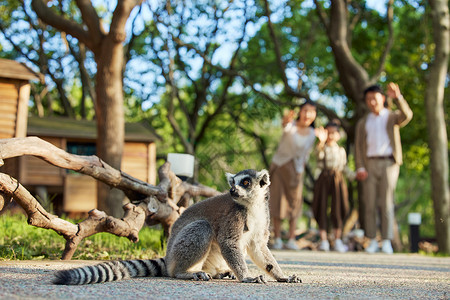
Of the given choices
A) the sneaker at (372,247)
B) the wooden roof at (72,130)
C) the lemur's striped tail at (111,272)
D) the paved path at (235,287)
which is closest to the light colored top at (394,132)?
the sneaker at (372,247)

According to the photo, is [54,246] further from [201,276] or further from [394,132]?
[394,132]

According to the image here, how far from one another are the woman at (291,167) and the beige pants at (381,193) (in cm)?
125

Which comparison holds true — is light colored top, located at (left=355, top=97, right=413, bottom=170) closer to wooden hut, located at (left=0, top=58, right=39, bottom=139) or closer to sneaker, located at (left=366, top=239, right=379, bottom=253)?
sneaker, located at (left=366, top=239, right=379, bottom=253)

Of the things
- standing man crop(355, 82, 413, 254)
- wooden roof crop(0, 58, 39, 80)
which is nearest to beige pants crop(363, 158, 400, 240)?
standing man crop(355, 82, 413, 254)

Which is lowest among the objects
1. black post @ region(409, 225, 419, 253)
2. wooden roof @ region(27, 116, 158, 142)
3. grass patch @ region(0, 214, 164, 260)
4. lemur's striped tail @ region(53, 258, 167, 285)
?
black post @ region(409, 225, 419, 253)

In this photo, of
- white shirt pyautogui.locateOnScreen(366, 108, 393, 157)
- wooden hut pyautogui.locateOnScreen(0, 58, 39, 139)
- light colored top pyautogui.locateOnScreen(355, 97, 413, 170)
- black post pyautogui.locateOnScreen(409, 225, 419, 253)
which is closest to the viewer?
light colored top pyautogui.locateOnScreen(355, 97, 413, 170)

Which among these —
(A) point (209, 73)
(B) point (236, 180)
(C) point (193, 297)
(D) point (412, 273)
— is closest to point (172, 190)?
(B) point (236, 180)

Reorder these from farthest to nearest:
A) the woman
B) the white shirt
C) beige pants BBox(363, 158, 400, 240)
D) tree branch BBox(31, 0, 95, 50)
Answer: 1. tree branch BBox(31, 0, 95, 50)
2. the woman
3. the white shirt
4. beige pants BBox(363, 158, 400, 240)

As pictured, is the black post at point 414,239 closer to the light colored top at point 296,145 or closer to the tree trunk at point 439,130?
the tree trunk at point 439,130

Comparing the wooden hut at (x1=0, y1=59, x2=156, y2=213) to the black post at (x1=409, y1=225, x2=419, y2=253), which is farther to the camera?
the wooden hut at (x1=0, y1=59, x2=156, y2=213)

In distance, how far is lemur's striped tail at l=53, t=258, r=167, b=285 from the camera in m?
3.58

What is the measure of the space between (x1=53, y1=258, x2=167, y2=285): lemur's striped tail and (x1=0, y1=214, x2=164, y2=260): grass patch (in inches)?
61.7

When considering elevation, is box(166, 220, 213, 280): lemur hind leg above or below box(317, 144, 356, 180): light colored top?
below

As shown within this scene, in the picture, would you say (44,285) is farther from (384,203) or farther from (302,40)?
(302,40)
